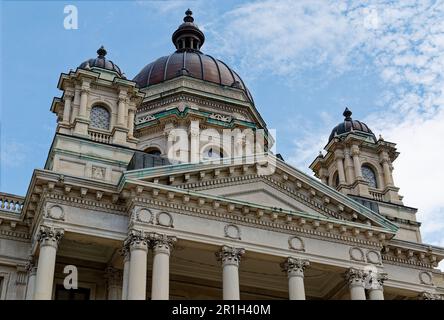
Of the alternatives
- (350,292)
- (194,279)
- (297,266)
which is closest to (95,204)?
(194,279)

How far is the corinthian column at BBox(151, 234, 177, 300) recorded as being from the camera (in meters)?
24.9

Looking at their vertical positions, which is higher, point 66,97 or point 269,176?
point 66,97

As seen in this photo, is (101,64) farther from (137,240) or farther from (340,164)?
(340,164)

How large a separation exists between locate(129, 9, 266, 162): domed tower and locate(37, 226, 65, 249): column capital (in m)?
13.9

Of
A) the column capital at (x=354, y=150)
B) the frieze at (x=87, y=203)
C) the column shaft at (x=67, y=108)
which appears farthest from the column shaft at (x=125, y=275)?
the column capital at (x=354, y=150)

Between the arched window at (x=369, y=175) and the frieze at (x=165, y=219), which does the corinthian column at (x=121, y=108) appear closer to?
the frieze at (x=165, y=219)

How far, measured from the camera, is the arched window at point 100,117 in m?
30.7

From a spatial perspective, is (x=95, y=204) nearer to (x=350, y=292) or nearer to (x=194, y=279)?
(x=194, y=279)

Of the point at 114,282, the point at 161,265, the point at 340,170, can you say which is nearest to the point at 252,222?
the point at 161,265

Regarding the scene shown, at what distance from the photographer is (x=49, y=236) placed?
81.9 ft
